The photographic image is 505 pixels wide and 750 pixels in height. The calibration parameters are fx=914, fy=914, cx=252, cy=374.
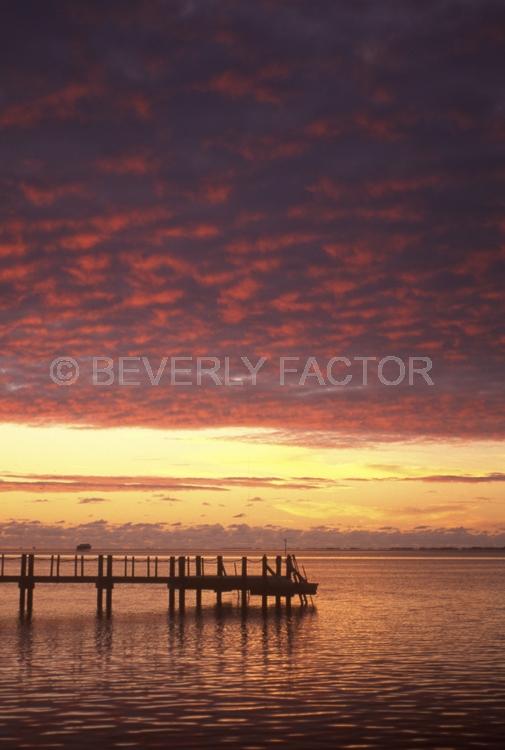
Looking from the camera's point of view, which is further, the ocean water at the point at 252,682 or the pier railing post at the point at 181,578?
the pier railing post at the point at 181,578

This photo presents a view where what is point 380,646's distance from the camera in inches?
1796

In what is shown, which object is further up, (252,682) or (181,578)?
(181,578)

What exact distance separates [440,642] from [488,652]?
15.3ft

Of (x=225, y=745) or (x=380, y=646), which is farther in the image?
(x=380, y=646)

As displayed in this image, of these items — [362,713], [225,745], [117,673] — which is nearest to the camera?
[225,745]

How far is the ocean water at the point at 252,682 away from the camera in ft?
79.7

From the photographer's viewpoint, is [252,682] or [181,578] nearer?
[252,682]

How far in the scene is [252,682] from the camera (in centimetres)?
3316

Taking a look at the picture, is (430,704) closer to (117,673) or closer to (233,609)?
(117,673)

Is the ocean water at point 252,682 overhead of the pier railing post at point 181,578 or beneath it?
beneath

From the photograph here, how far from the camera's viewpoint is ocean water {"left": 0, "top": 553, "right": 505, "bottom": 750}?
24297mm

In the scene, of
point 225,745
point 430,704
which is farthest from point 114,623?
point 225,745

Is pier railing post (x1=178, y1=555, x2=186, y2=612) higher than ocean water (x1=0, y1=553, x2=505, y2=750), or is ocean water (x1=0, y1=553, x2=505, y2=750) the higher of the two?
pier railing post (x1=178, y1=555, x2=186, y2=612)

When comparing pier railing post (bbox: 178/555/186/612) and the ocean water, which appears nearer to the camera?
the ocean water
